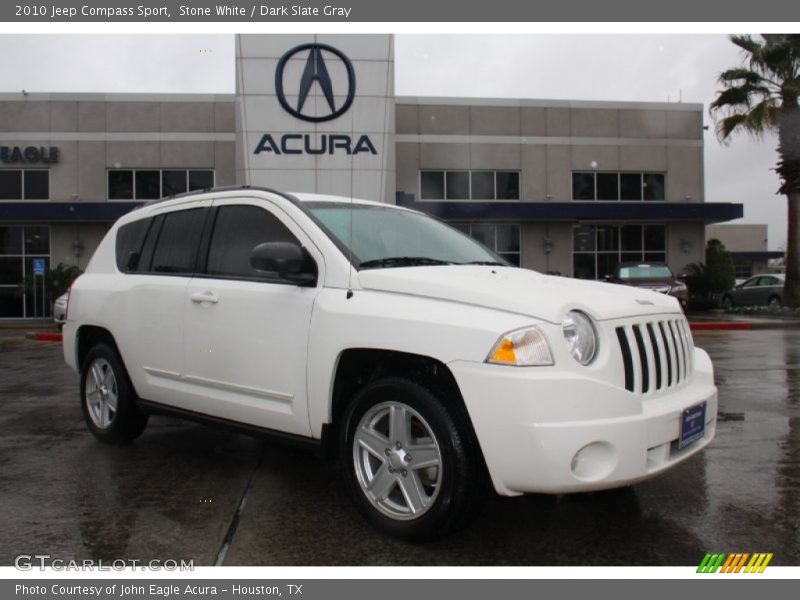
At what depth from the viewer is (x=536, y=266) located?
86.9 feet

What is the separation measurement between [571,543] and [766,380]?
6361mm

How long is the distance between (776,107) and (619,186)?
5952 mm

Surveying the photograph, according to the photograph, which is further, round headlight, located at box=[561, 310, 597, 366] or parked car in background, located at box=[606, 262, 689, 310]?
parked car in background, located at box=[606, 262, 689, 310]

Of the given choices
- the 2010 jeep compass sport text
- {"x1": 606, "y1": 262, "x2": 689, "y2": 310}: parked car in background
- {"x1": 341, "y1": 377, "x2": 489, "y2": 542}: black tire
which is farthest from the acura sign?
{"x1": 341, "y1": 377, "x2": 489, "y2": 542}: black tire

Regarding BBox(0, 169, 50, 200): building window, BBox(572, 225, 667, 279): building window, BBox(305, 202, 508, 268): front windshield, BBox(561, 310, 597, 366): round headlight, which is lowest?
BBox(561, 310, 597, 366): round headlight

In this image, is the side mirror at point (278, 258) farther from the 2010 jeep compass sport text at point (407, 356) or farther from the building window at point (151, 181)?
the building window at point (151, 181)

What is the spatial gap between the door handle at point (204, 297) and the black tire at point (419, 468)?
4.08ft

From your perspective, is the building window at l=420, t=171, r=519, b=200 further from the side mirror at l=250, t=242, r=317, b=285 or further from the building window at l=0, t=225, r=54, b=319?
the side mirror at l=250, t=242, r=317, b=285

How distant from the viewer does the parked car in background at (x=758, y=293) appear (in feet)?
81.6

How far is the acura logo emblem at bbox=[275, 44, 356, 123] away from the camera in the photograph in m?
20.8

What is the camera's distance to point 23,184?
25234 mm

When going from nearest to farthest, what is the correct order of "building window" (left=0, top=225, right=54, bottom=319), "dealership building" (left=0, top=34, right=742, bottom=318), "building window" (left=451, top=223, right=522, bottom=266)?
"dealership building" (left=0, top=34, right=742, bottom=318), "building window" (left=0, top=225, right=54, bottom=319), "building window" (left=451, top=223, right=522, bottom=266)

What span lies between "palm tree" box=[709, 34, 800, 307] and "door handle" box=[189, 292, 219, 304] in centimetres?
2296

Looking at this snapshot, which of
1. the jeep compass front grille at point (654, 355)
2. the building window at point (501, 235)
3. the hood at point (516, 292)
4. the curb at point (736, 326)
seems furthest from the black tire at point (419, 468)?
the building window at point (501, 235)
